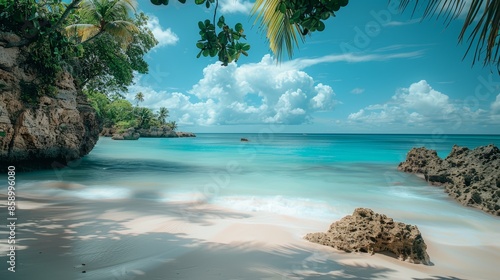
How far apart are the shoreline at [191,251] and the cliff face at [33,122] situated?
15.5 feet

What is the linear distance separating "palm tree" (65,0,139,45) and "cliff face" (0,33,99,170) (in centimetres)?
275

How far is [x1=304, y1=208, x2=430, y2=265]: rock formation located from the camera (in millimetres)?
3352

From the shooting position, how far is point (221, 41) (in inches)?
86.3

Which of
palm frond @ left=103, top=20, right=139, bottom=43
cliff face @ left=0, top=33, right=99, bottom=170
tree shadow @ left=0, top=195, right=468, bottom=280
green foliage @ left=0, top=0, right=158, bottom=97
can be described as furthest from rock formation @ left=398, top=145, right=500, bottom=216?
palm frond @ left=103, top=20, right=139, bottom=43

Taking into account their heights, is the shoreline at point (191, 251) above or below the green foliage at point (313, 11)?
below

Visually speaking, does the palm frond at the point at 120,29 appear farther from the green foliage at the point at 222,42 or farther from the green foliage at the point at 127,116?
the green foliage at the point at 127,116

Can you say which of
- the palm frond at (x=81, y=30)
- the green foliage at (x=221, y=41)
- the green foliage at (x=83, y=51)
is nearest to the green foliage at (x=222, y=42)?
the green foliage at (x=221, y=41)

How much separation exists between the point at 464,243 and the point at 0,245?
6415mm

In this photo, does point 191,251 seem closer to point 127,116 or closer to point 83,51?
point 83,51

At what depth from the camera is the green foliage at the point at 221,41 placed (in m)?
2.13

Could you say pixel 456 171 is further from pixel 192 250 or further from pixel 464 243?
pixel 192 250

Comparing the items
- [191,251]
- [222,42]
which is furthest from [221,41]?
[191,251]

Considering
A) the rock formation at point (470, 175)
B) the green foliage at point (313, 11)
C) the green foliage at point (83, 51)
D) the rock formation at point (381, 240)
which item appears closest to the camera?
the green foliage at point (313, 11)

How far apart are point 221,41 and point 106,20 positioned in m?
11.9
